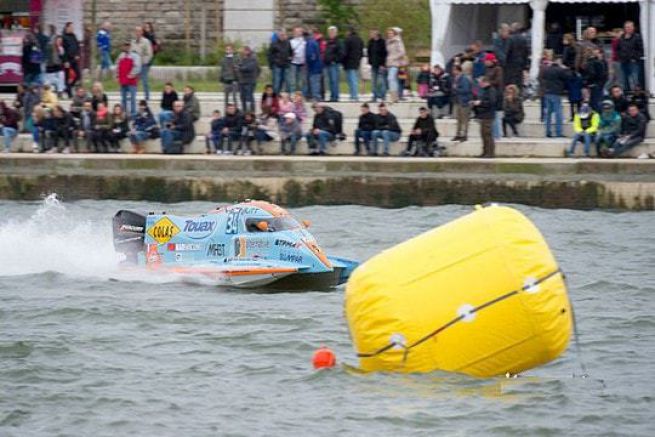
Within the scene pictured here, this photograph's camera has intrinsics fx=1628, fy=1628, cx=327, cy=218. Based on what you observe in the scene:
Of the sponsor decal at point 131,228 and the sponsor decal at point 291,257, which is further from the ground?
the sponsor decal at point 131,228

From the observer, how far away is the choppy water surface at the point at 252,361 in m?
14.2

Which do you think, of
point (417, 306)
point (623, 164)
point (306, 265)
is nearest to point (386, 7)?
point (623, 164)

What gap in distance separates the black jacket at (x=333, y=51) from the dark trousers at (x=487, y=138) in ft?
14.6

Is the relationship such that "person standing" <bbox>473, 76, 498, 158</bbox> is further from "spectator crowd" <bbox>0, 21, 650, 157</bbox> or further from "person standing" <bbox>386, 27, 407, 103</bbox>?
"person standing" <bbox>386, 27, 407, 103</bbox>

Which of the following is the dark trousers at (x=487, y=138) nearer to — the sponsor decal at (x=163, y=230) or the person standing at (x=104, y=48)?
the sponsor decal at (x=163, y=230)

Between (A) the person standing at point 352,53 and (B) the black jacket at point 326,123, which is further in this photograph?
(A) the person standing at point 352,53

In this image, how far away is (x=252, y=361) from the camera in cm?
1712

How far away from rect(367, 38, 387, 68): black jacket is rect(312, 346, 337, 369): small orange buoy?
1715cm

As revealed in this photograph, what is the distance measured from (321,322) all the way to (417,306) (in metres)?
5.58

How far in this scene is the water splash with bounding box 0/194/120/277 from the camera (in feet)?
78.5

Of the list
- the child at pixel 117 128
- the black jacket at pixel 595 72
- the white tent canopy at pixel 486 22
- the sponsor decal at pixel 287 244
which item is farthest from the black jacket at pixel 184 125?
the sponsor decal at pixel 287 244

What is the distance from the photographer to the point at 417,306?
13.7 meters

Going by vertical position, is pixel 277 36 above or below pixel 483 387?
above

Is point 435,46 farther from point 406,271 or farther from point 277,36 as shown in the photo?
point 406,271
